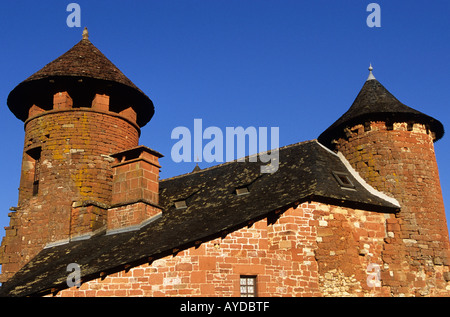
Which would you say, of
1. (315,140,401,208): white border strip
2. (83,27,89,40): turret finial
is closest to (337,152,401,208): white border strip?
(315,140,401,208): white border strip

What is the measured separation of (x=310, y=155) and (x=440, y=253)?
15.0 ft

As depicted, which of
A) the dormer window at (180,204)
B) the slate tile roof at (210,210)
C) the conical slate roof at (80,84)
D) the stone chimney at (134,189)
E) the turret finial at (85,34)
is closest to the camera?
the slate tile roof at (210,210)

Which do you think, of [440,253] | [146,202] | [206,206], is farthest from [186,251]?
[440,253]

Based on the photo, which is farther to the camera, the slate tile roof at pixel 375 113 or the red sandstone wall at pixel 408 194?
the slate tile roof at pixel 375 113

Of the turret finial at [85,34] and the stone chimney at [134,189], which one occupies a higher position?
the turret finial at [85,34]

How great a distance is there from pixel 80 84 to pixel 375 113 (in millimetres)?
10829

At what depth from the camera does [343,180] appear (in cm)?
1642

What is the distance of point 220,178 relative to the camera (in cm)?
1923

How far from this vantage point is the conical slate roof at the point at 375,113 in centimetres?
1725

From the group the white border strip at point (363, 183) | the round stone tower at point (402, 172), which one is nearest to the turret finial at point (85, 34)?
the round stone tower at point (402, 172)

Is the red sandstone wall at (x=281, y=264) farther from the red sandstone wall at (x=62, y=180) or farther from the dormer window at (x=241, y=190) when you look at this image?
the red sandstone wall at (x=62, y=180)

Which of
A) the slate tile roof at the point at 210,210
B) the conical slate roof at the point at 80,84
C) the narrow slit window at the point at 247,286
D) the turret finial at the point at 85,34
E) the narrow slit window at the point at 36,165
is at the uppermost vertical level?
the turret finial at the point at 85,34
